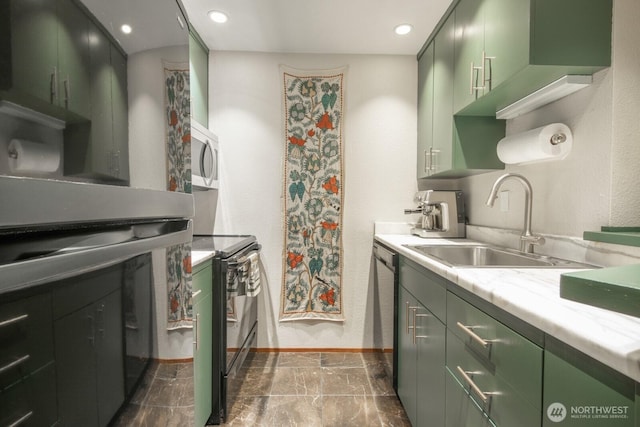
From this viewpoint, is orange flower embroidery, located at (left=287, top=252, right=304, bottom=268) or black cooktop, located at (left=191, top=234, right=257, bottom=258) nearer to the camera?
black cooktop, located at (left=191, top=234, right=257, bottom=258)

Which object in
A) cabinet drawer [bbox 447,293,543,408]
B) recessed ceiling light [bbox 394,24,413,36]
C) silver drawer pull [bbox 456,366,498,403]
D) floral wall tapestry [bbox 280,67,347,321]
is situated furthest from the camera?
floral wall tapestry [bbox 280,67,347,321]

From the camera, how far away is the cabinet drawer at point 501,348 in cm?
73

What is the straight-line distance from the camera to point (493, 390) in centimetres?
89

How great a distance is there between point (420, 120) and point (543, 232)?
1.34 m

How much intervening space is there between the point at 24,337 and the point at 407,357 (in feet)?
5.81

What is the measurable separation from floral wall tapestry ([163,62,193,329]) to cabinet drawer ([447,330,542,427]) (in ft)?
2.62

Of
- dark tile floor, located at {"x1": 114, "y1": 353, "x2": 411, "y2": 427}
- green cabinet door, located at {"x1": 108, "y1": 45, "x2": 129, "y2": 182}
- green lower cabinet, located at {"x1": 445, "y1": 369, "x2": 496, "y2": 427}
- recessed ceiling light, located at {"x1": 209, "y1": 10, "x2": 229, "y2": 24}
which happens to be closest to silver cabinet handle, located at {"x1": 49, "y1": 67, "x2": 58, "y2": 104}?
green cabinet door, located at {"x1": 108, "y1": 45, "x2": 129, "y2": 182}

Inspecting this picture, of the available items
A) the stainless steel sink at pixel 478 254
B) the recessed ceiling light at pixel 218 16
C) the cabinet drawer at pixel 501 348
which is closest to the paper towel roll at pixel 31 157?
the cabinet drawer at pixel 501 348

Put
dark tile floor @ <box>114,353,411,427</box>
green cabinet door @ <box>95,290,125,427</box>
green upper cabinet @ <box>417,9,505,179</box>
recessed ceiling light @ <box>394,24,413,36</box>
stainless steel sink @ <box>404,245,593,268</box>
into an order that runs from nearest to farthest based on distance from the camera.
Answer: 1. green cabinet door @ <box>95,290,125,427</box>
2. stainless steel sink @ <box>404,245,593,268</box>
3. dark tile floor @ <box>114,353,411,427</box>
4. green upper cabinet @ <box>417,9,505,179</box>
5. recessed ceiling light @ <box>394,24,413,36</box>

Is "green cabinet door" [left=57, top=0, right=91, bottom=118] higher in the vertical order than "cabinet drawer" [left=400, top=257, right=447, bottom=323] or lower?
higher

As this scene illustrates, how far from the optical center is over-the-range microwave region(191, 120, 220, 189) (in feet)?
6.64

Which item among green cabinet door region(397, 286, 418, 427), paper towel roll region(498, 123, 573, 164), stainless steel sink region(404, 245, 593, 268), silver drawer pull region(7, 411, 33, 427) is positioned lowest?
green cabinet door region(397, 286, 418, 427)

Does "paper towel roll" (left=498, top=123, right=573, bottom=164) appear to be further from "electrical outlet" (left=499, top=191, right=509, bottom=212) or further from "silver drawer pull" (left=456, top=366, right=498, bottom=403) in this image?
"silver drawer pull" (left=456, top=366, right=498, bottom=403)

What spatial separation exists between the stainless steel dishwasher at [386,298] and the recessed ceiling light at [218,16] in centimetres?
189
